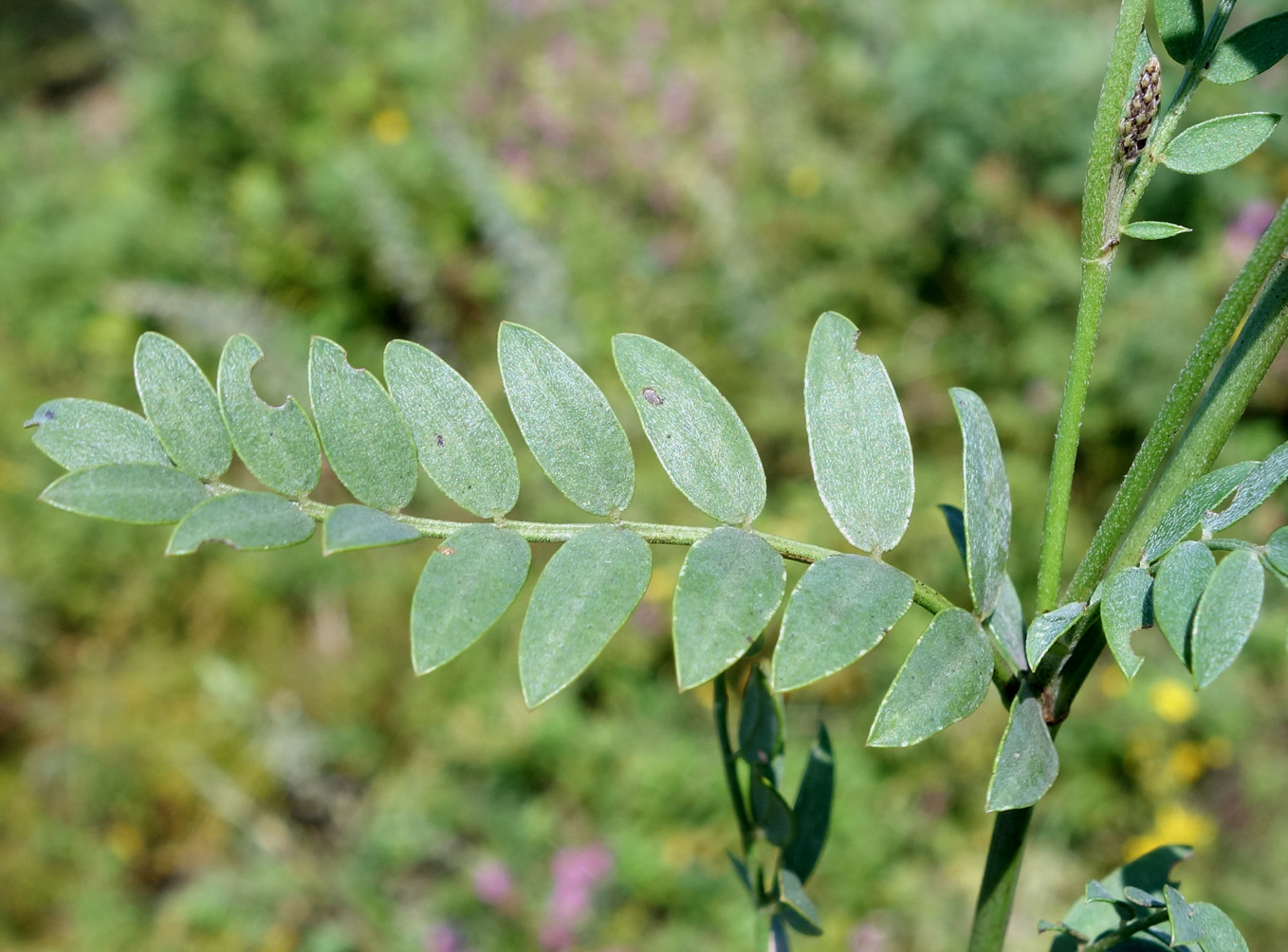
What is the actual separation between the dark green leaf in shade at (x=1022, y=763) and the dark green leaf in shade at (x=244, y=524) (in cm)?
29

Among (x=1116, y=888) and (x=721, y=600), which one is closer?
(x=721, y=600)

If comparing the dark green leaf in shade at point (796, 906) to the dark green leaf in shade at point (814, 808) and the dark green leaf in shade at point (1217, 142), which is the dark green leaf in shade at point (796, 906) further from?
the dark green leaf in shade at point (1217, 142)

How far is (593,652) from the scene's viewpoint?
0.38 meters

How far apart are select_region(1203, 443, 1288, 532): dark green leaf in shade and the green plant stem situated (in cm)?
3

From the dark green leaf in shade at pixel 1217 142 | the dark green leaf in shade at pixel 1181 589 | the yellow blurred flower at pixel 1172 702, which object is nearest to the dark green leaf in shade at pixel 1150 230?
the dark green leaf in shade at pixel 1217 142

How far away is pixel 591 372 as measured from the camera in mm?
3361

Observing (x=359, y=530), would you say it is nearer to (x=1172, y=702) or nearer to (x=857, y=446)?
(x=857, y=446)

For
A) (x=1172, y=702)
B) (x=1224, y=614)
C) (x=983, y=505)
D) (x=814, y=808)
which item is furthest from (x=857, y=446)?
(x=1172, y=702)

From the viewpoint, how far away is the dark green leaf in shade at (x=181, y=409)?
45cm

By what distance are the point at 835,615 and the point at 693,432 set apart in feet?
0.41

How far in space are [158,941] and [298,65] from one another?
342 cm

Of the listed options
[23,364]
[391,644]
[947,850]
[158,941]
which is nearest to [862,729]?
[947,850]

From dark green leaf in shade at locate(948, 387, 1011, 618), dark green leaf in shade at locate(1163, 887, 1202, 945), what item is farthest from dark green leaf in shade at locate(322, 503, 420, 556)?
dark green leaf in shade at locate(1163, 887, 1202, 945)

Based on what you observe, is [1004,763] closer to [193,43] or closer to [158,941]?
[158,941]
